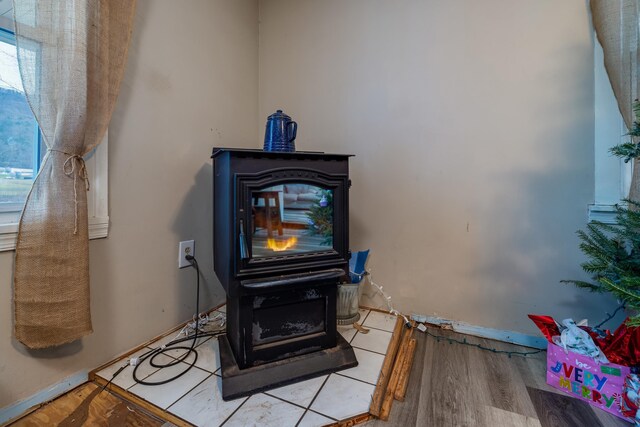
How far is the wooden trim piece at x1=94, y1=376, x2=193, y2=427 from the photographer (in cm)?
97

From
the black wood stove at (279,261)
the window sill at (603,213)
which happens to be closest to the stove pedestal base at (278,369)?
the black wood stove at (279,261)

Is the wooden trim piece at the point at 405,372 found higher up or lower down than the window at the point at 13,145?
lower down

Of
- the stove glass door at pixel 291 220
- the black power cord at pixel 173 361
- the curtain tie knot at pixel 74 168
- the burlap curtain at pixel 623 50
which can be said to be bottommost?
the black power cord at pixel 173 361

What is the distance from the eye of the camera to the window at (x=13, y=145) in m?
0.94

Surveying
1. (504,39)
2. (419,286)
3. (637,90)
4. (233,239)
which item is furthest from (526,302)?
(233,239)

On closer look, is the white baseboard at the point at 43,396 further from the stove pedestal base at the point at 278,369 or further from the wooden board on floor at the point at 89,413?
the stove pedestal base at the point at 278,369

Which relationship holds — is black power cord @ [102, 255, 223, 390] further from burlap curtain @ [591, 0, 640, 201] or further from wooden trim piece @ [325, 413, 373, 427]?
burlap curtain @ [591, 0, 640, 201]

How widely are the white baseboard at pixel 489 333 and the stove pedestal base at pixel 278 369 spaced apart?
0.68m

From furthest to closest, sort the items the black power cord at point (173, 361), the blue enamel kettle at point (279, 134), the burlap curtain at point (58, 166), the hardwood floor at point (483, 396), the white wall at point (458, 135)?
the white wall at point (458, 135), the blue enamel kettle at point (279, 134), the black power cord at point (173, 361), the hardwood floor at point (483, 396), the burlap curtain at point (58, 166)

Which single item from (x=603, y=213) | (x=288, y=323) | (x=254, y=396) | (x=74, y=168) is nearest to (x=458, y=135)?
(x=603, y=213)

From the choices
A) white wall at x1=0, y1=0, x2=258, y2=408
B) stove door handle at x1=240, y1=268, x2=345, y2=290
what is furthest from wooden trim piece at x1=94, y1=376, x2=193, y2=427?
stove door handle at x1=240, y1=268, x2=345, y2=290

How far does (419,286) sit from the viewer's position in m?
1.74

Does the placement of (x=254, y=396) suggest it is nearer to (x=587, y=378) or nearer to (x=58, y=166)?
Answer: (x=58, y=166)

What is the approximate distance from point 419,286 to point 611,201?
97 cm
